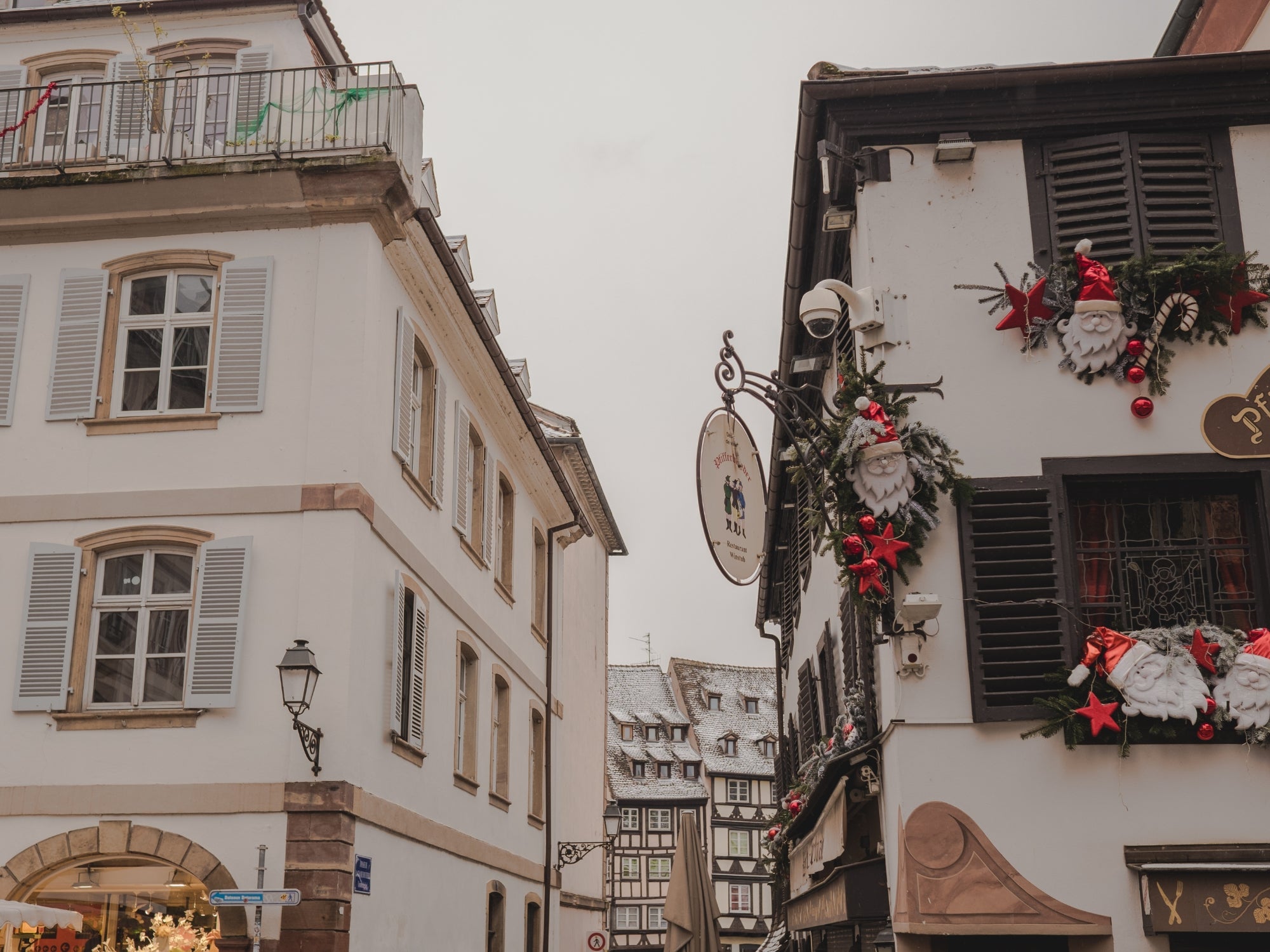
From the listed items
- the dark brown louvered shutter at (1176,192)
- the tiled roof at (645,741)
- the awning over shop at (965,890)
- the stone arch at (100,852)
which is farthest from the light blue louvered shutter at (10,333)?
the tiled roof at (645,741)

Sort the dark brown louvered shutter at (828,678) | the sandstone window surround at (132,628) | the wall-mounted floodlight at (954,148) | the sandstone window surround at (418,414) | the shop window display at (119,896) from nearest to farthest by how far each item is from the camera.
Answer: the wall-mounted floodlight at (954,148)
the shop window display at (119,896)
the sandstone window surround at (132,628)
the sandstone window surround at (418,414)
the dark brown louvered shutter at (828,678)

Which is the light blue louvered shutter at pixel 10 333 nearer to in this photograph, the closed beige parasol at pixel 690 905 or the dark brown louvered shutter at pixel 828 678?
the dark brown louvered shutter at pixel 828 678

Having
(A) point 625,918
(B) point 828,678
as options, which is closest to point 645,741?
(A) point 625,918

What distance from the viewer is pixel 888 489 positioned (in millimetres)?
9914

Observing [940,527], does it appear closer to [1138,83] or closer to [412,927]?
[1138,83]

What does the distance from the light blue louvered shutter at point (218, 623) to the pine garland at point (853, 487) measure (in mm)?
4959

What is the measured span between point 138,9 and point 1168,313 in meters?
11.4

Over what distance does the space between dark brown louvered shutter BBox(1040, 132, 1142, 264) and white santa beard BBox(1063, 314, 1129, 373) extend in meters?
0.61

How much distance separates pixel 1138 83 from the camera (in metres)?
10.6

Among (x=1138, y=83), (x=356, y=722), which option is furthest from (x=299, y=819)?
(x=1138, y=83)

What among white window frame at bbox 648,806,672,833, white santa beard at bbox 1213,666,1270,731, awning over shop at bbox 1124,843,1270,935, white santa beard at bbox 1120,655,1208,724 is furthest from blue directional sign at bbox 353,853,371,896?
white window frame at bbox 648,806,672,833

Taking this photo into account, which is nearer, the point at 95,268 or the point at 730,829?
the point at 95,268

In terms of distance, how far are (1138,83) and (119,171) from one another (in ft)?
28.4

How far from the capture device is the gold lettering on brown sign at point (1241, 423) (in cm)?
1011
